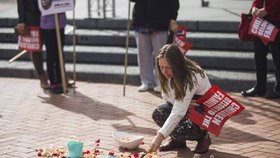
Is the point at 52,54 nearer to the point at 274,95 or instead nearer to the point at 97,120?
the point at 97,120

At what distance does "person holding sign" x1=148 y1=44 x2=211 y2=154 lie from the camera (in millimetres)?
4664

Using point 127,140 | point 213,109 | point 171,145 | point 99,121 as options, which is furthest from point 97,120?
point 213,109

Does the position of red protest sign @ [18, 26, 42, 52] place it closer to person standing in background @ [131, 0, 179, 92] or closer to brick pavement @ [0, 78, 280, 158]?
brick pavement @ [0, 78, 280, 158]

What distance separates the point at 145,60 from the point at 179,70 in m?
2.97

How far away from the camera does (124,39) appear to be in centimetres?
918

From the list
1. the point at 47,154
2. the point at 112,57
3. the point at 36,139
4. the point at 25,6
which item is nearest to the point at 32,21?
the point at 25,6

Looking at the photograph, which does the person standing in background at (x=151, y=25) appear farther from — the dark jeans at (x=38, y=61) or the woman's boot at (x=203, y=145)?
the woman's boot at (x=203, y=145)

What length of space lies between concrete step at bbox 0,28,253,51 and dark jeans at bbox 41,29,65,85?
5.12ft

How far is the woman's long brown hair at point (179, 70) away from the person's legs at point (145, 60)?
2.72 metres

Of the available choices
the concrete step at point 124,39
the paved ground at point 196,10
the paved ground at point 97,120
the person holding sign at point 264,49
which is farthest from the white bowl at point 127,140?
the paved ground at point 196,10

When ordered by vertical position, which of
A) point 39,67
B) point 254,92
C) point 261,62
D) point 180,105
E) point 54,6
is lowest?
point 254,92

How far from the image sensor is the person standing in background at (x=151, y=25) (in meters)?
7.37

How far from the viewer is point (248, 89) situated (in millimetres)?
7594

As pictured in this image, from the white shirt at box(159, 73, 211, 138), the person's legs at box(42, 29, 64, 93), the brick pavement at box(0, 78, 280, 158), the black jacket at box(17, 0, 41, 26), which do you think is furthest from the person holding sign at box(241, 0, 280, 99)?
the black jacket at box(17, 0, 41, 26)
